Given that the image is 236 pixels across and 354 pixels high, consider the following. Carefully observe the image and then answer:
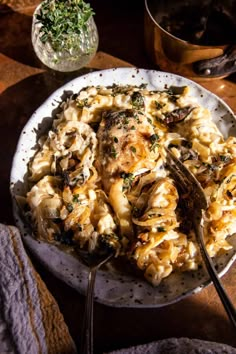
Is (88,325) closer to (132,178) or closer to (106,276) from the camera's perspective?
(106,276)

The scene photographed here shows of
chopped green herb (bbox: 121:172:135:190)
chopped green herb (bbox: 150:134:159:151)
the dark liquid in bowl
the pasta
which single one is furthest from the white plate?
the dark liquid in bowl

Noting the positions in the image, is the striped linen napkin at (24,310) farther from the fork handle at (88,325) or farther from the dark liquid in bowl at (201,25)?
the dark liquid in bowl at (201,25)

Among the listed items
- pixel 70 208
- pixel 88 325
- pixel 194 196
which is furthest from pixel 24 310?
pixel 194 196

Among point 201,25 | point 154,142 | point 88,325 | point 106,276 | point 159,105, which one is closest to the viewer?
point 88,325

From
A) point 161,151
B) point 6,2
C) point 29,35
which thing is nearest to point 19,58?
point 29,35

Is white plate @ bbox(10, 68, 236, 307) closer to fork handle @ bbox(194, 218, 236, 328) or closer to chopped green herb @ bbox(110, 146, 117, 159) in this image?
fork handle @ bbox(194, 218, 236, 328)

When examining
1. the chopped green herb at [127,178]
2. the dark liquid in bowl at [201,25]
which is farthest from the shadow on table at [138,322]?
the dark liquid in bowl at [201,25]

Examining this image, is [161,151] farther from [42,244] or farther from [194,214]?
[42,244]
